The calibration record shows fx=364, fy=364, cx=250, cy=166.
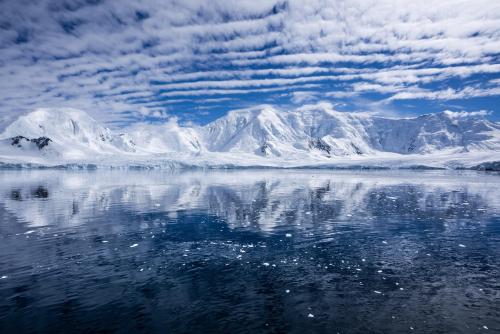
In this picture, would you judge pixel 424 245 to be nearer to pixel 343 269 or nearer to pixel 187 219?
pixel 343 269

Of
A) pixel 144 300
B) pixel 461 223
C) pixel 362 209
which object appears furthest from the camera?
pixel 362 209

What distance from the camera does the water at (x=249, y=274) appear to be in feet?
39.6

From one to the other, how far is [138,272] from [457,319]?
502 inches

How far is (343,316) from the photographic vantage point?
40.5 ft

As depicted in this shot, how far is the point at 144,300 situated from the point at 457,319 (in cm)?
1092

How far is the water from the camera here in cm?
1207

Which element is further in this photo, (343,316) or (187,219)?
(187,219)

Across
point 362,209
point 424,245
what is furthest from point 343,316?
point 362,209

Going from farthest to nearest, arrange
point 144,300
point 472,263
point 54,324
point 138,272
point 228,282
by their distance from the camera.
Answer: point 472,263, point 138,272, point 228,282, point 144,300, point 54,324

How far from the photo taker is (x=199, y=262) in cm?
1802

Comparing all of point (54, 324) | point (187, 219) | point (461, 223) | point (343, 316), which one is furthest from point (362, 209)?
A: point (54, 324)

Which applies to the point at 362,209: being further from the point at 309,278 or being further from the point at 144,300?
the point at 144,300

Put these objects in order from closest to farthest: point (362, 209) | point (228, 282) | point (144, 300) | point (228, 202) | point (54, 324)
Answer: point (54, 324), point (144, 300), point (228, 282), point (362, 209), point (228, 202)

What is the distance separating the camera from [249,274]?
53.3 feet
